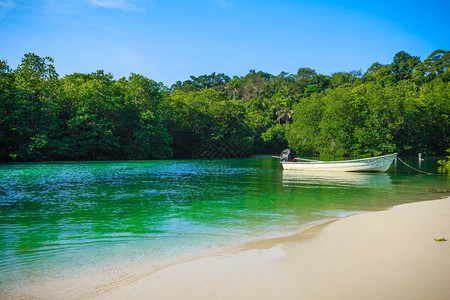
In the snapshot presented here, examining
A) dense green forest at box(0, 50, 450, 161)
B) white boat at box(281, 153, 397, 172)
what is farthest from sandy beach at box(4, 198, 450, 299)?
dense green forest at box(0, 50, 450, 161)

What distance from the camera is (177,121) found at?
183ft

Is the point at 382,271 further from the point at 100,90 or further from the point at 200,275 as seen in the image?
the point at 100,90

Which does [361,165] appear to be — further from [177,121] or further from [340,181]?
[177,121]

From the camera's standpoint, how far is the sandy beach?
3.91 meters

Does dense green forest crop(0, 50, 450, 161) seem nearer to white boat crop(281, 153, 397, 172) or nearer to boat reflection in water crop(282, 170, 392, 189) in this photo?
white boat crop(281, 153, 397, 172)

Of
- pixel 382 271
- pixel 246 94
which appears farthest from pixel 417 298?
pixel 246 94

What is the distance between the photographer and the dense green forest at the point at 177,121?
36781 millimetres

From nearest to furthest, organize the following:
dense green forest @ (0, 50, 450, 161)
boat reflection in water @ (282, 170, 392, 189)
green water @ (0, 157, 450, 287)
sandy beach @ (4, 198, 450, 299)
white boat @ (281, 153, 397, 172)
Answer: sandy beach @ (4, 198, 450, 299) → green water @ (0, 157, 450, 287) → boat reflection in water @ (282, 170, 392, 189) → white boat @ (281, 153, 397, 172) → dense green forest @ (0, 50, 450, 161)

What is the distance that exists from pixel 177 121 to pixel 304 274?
5273 centimetres

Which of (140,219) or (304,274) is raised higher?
(304,274)

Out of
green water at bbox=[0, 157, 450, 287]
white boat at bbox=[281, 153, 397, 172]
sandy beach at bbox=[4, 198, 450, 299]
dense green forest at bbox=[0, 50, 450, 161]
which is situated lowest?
green water at bbox=[0, 157, 450, 287]

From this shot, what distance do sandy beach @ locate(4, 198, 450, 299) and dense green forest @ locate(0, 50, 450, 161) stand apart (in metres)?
38.3

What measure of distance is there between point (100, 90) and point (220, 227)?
134ft

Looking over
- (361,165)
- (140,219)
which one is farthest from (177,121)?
(140,219)
